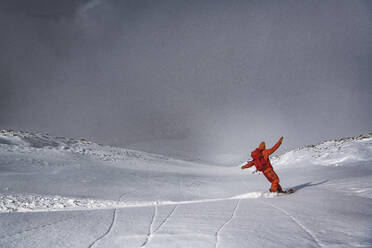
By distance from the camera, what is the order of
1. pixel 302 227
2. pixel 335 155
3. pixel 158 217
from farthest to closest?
pixel 335 155 → pixel 158 217 → pixel 302 227

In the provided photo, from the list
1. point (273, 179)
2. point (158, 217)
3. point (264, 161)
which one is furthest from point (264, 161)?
point (158, 217)

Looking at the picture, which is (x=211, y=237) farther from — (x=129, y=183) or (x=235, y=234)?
(x=129, y=183)

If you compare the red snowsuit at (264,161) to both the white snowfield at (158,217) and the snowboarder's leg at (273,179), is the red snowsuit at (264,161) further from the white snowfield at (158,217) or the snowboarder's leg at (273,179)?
the white snowfield at (158,217)

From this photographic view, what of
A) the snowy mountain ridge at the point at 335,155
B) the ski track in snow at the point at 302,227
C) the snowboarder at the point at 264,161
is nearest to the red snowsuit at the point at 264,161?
the snowboarder at the point at 264,161

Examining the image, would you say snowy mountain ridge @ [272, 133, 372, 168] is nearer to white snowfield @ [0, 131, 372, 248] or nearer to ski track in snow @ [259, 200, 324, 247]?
white snowfield @ [0, 131, 372, 248]

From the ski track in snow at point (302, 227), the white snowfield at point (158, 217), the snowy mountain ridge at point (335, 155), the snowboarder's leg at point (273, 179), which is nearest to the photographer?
the ski track in snow at point (302, 227)

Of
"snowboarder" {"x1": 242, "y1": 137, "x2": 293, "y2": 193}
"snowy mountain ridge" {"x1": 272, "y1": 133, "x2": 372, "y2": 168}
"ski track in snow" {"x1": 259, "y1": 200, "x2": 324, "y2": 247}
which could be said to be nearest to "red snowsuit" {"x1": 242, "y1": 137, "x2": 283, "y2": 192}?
"snowboarder" {"x1": 242, "y1": 137, "x2": 293, "y2": 193}

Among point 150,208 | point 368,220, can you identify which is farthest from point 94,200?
point 368,220

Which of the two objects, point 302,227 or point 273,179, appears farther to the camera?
point 273,179

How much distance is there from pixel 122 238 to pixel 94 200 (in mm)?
2269

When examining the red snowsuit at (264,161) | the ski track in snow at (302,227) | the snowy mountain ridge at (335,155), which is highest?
the snowy mountain ridge at (335,155)

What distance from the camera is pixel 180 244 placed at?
2107mm

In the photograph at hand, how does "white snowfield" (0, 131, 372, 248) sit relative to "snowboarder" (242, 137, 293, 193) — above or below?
below

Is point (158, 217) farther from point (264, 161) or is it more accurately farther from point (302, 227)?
point (264, 161)
